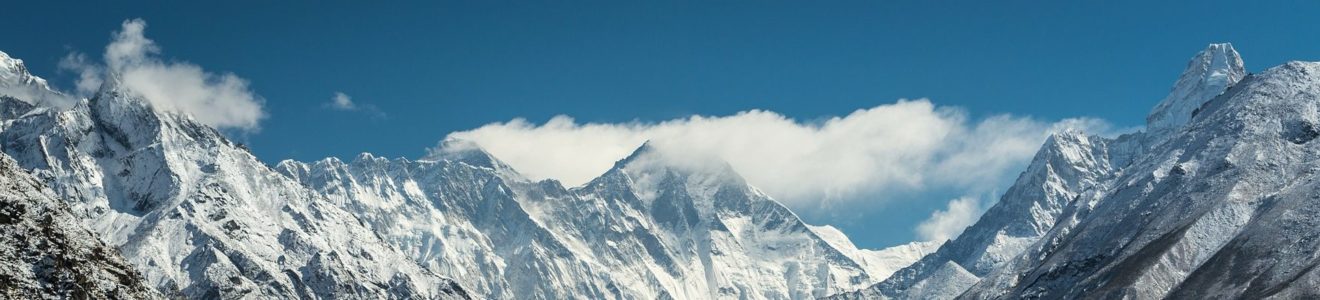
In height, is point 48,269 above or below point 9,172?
below

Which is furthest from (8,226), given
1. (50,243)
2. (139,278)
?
(139,278)

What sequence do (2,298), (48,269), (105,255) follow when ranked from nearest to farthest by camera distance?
1. (2,298)
2. (48,269)
3. (105,255)

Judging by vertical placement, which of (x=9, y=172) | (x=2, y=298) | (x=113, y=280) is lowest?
(x=2, y=298)

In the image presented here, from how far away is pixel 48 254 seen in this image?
101812 mm

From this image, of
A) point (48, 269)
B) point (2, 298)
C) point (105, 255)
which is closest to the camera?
point (2, 298)

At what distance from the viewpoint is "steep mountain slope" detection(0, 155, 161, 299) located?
99.0 m

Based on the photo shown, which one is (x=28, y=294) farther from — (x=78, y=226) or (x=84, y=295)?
(x=78, y=226)

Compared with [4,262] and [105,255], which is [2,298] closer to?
[4,262]

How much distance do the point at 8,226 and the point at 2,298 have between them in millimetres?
9171

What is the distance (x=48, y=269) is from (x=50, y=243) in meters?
2.55

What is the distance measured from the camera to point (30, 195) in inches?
4181

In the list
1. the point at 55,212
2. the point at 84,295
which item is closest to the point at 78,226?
the point at 55,212

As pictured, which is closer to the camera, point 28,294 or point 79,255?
point 28,294

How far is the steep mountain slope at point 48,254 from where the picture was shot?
99.0 meters
